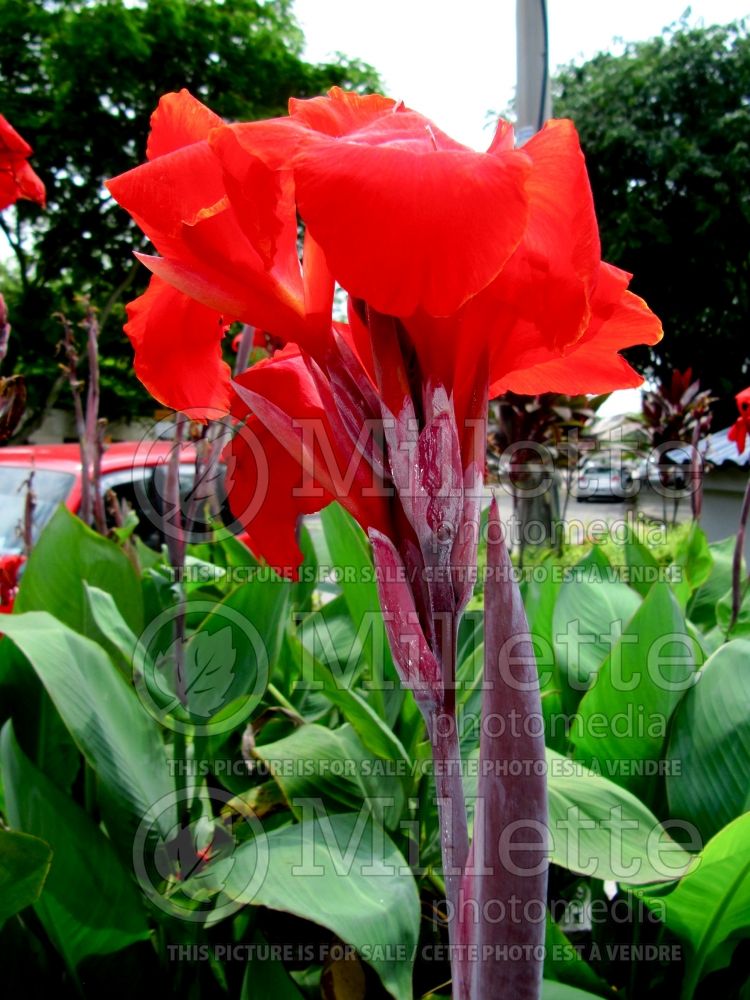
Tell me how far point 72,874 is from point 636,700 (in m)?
0.61

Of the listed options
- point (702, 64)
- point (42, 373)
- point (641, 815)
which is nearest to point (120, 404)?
point (42, 373)

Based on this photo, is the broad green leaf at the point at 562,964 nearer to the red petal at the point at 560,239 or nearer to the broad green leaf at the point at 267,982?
the broad green leaf at the point at 267,982

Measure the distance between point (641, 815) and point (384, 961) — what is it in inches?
10.7

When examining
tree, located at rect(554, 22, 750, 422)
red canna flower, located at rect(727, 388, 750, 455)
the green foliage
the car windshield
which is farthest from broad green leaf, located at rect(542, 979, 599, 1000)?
tree, located at rect(554, 22, 750, 422)

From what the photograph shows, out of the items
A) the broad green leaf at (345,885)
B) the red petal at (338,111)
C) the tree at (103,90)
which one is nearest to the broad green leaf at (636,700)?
the broad green leaf at (345,885)

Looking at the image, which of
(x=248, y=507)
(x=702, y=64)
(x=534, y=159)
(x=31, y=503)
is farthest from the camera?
(x=702, y=64)

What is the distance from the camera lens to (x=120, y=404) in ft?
38.2

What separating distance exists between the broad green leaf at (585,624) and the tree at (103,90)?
26.1 ft

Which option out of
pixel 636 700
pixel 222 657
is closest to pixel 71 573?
pixel 222 657

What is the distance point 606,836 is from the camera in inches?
26.1

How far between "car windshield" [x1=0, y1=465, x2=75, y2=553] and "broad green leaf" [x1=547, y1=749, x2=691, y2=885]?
7.44ft

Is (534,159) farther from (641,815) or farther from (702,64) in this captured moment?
(702,64)

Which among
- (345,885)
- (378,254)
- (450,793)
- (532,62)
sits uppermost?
(532,62)

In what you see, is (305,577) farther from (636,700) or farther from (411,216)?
(411,216)
